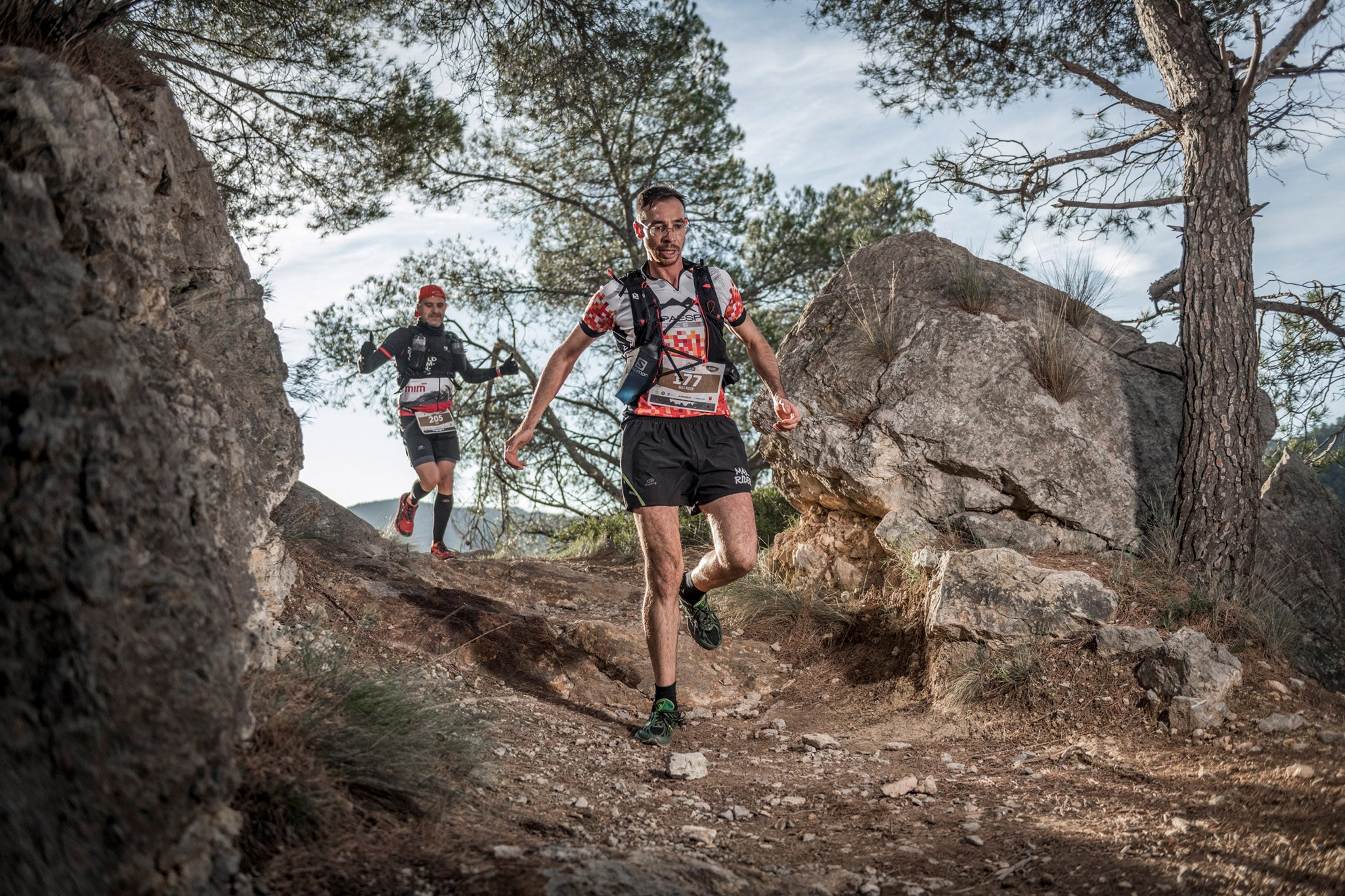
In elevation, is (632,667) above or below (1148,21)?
below

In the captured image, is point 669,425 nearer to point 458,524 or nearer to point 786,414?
point 786,414

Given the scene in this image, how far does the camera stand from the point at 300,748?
99.3 inches

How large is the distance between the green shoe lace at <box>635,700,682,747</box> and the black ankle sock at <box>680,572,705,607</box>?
0.58m

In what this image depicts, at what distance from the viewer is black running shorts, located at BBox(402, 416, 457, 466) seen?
8.27 meters

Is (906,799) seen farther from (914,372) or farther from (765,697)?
(914,372)

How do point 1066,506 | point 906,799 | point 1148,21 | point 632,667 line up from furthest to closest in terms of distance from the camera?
point 1148,21
point 1066,506
point 632,667
point 906,799

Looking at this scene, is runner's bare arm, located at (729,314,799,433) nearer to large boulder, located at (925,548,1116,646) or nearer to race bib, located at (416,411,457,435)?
large boulder, located at (925,548,1116,646)

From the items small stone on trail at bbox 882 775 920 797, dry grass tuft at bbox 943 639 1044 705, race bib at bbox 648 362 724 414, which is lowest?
small stone on trail at bbox 882 775 920 797

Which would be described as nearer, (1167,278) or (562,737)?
(562,737)

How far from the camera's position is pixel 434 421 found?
8.27m

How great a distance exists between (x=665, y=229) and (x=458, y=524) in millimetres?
7080

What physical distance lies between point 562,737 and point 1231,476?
14.0 ft

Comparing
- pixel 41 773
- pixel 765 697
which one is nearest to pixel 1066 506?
pixel 765 697

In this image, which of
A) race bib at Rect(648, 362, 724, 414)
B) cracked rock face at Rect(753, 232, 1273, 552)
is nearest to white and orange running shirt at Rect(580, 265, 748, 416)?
race bib at Rect(648, 362, 724, 414)
